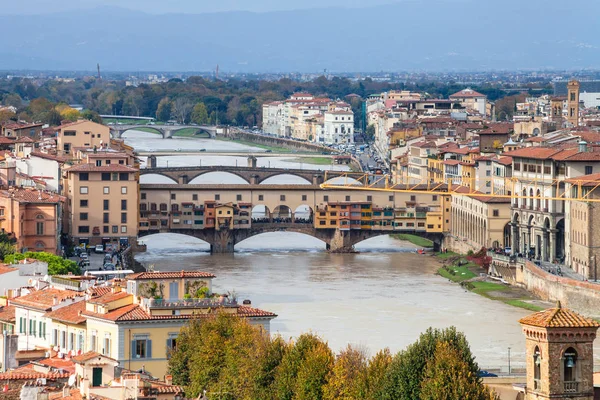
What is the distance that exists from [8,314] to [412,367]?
6.42 meters

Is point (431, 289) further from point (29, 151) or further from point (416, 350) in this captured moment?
point (416, 350)

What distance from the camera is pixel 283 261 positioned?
166 feet

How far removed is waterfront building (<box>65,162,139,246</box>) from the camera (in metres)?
53.0

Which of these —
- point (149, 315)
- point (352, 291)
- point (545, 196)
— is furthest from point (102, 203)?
point (149, 315)

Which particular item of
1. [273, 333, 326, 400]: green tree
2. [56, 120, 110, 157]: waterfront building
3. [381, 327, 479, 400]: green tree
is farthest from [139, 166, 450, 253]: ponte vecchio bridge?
[381, 327, 479, 400]: green tree

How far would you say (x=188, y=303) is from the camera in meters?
22.6

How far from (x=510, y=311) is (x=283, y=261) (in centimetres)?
1250

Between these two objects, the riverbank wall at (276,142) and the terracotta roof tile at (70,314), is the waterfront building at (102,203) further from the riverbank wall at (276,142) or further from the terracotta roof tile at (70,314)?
the riverbank wall at (276,142)

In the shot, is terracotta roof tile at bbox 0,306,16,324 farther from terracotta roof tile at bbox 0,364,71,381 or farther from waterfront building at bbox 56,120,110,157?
waterfront building at bbox 56,120,110,157

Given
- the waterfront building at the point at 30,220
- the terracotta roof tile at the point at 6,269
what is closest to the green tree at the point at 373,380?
the terracotta roof tile at the point at 6,269

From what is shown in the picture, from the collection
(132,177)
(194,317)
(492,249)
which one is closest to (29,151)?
(132,177)

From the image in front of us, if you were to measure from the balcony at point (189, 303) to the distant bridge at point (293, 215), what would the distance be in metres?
32.3

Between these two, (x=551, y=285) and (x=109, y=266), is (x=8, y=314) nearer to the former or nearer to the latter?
(x=109, y=266)

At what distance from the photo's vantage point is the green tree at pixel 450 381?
17531mm
